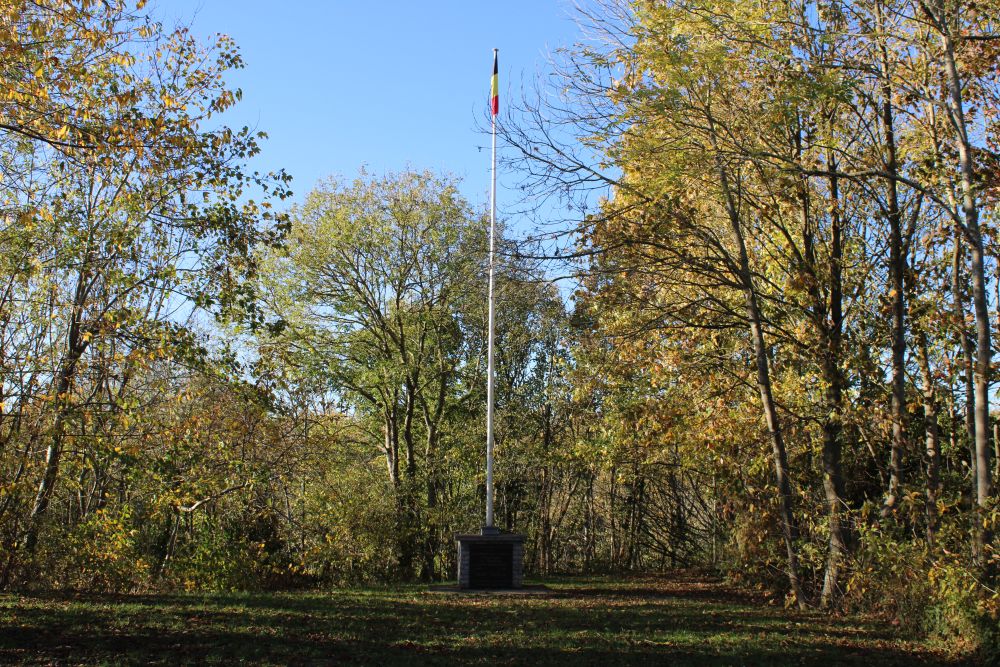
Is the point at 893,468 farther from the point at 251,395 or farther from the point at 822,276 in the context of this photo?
the point at 251,395

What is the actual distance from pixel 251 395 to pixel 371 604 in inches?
139

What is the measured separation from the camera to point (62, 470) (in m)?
14.6

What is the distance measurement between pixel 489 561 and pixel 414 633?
7.34 metres

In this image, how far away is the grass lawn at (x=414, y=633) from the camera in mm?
7434

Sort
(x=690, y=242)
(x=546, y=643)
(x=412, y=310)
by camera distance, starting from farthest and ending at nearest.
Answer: (x=412, y=310) < (x=690, y=242) < (x=546, y=643)

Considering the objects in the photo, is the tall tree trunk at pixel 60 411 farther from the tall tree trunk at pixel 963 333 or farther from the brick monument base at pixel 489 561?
the tall tree trunk at pixel 963 333

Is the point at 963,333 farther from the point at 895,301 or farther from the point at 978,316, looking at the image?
the point at 978,316

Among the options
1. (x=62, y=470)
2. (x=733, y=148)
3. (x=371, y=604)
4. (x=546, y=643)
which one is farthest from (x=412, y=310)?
(x=546, y=643)

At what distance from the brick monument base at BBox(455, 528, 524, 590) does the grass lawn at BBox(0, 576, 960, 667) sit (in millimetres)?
3478

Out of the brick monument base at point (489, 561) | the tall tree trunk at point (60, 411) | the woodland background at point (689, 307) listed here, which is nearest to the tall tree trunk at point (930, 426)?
the woodland background at point (689, 307)

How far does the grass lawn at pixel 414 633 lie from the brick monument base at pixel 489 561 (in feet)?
11.4

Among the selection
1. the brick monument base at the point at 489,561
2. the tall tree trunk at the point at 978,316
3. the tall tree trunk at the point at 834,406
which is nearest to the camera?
the tall tree trunk at the point at 978,316

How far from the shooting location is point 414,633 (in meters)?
9.09

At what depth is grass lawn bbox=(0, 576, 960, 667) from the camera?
24.4ft
